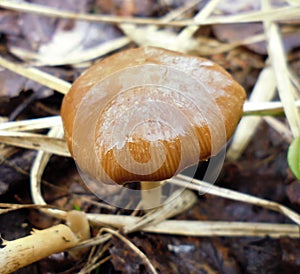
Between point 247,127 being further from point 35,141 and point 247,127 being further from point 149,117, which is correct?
point 35,141

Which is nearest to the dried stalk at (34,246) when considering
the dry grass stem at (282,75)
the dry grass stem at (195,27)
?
the dry grass stem at (282,75)

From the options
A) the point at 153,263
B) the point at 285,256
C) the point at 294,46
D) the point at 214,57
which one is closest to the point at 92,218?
the point at 153,263

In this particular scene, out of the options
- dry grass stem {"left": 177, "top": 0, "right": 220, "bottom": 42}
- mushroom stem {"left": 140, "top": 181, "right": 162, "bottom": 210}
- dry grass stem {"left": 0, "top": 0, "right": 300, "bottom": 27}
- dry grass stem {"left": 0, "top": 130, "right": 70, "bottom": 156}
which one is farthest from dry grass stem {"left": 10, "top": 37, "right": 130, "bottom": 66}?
mushroom stem {"left": 140, "top": 181, "right": 162, "bottom": 210}

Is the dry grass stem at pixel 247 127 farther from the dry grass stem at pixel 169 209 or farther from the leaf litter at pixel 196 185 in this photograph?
the dry grass stem at pixel 169 209

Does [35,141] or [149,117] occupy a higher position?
[35,141]

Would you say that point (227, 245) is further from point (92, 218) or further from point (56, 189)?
point (56, 189)

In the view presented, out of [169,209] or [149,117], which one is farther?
[169,209]

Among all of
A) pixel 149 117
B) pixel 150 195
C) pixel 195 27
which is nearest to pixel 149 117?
pixel 149 117
